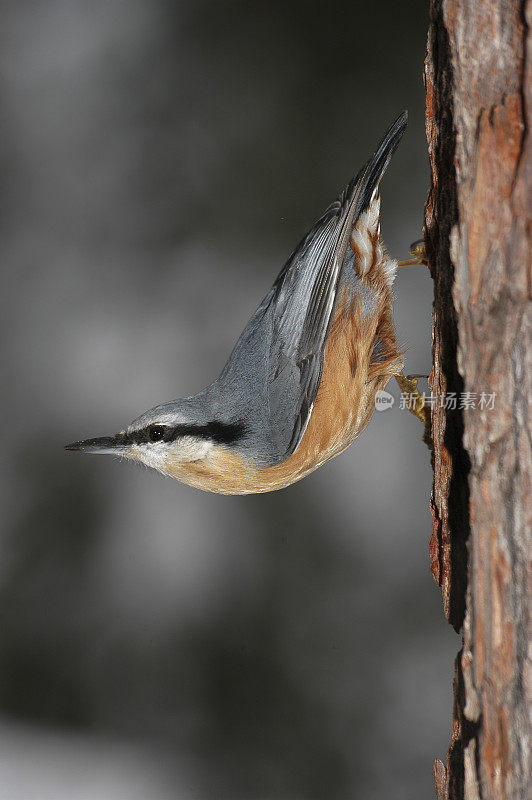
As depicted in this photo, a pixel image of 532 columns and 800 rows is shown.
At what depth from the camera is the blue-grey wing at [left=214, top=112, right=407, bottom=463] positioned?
1.37 m

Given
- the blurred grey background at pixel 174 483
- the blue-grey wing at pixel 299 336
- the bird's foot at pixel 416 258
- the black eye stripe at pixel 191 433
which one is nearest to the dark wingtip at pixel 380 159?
the blue-grey wing at pixel 299 336

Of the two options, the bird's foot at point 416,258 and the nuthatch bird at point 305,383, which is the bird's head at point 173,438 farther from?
the bird's foot at point 416,258

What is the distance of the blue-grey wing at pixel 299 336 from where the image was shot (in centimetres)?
137

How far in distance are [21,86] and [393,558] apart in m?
1.85

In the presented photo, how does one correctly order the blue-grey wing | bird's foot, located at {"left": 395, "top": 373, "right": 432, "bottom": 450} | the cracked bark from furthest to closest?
bird's foot, located at {"left": 395, "top": 373, "right": 432, "bottom": 450} < the blue-grey wing < the cracked bark

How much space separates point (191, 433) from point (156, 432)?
0.07 meters

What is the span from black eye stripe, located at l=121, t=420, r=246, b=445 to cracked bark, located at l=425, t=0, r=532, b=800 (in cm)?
64

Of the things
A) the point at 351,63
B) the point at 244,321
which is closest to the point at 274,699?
the point at 244,321

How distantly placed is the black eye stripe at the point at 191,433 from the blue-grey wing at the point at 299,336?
45 mm

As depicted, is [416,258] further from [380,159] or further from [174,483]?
[174,483]

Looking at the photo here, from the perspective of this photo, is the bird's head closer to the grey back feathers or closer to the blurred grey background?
the grey back feathers

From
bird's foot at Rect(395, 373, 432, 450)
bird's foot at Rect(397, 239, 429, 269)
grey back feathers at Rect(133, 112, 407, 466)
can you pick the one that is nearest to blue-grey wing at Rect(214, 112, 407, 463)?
grey back feathers at Rect(133, 112, 407, 466)

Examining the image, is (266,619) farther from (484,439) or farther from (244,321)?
(484,439)

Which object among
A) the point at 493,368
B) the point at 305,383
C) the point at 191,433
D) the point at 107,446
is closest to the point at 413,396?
the point at 305,383
